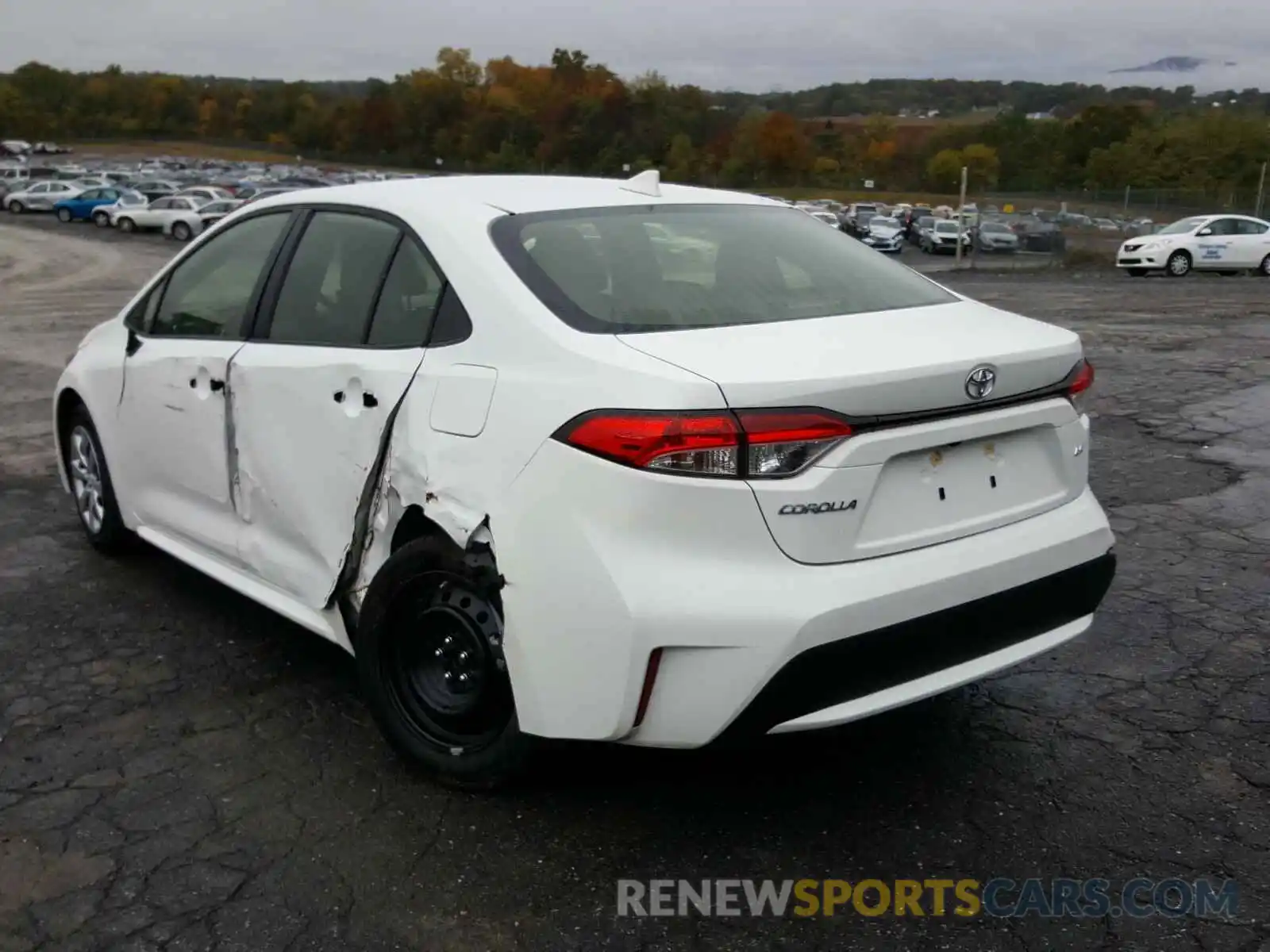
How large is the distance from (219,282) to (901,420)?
2.70m

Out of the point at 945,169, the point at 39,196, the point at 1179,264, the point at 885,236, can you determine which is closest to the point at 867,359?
the point at 1179,264

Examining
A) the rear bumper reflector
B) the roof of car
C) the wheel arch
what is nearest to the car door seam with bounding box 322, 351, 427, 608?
the roof of car

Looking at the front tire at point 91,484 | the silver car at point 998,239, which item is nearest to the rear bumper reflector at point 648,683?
the front tire at point 91,484

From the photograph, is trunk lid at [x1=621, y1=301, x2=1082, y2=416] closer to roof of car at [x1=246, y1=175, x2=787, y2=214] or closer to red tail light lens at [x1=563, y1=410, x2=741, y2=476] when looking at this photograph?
red tail light lens at [x1=563, y1=410, x2=741, y2=476]

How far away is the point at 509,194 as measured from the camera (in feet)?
12.4

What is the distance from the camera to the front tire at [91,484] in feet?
16.9

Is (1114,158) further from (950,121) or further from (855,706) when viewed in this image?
(855,706)

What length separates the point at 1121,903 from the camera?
9.36ft

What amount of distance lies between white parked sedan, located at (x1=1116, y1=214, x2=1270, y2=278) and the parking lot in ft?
79.8

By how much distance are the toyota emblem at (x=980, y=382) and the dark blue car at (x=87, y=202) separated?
148 feet

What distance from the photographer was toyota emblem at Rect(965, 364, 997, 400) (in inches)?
118

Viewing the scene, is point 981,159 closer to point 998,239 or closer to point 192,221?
point 998,239

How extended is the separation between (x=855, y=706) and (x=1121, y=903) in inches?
30.3

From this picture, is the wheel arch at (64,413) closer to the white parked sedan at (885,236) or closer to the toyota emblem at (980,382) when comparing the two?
the toyota emblem at (980,382)
